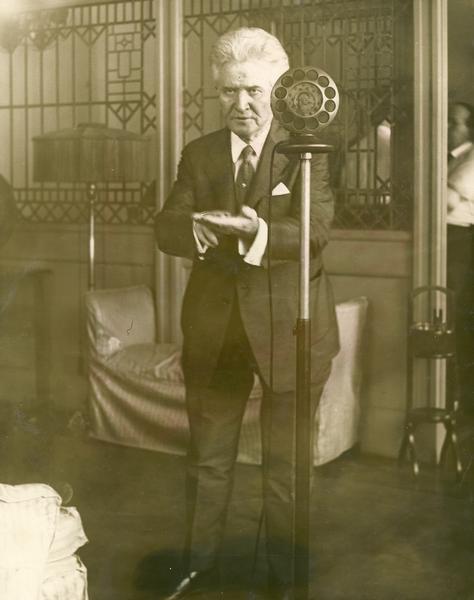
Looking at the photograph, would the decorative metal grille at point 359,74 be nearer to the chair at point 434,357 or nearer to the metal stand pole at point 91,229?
the chair at point 434,357

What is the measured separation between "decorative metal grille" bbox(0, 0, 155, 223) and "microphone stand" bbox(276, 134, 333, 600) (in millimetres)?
2021

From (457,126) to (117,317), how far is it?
1635mm

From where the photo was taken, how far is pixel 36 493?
168 centimetres

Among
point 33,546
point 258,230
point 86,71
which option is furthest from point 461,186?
point 33,546

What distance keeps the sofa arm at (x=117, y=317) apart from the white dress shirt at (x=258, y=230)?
4.75 feet

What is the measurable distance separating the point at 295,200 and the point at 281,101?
416mm

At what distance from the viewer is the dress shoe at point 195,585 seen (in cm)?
236

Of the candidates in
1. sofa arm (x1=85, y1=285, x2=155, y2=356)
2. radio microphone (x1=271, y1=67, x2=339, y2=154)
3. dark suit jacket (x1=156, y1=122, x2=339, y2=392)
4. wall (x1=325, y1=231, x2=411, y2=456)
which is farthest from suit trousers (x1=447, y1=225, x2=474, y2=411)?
radio microphone (x1=271, y1=67, x2=339, y2=154)

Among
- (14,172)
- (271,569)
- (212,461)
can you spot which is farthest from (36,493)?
(14,172)

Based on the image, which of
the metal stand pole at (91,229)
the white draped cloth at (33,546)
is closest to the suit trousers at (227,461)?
the white draped cloth at (33,546)

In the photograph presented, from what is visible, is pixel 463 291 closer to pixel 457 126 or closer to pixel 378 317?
pixel 378 317

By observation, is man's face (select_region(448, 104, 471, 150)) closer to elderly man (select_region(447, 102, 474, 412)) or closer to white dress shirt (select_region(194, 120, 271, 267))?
elderly man (select_region(447, 102, 474, 412))

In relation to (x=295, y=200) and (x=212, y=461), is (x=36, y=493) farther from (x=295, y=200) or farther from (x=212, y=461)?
(x=295, y=200)

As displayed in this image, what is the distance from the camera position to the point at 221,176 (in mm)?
2441
